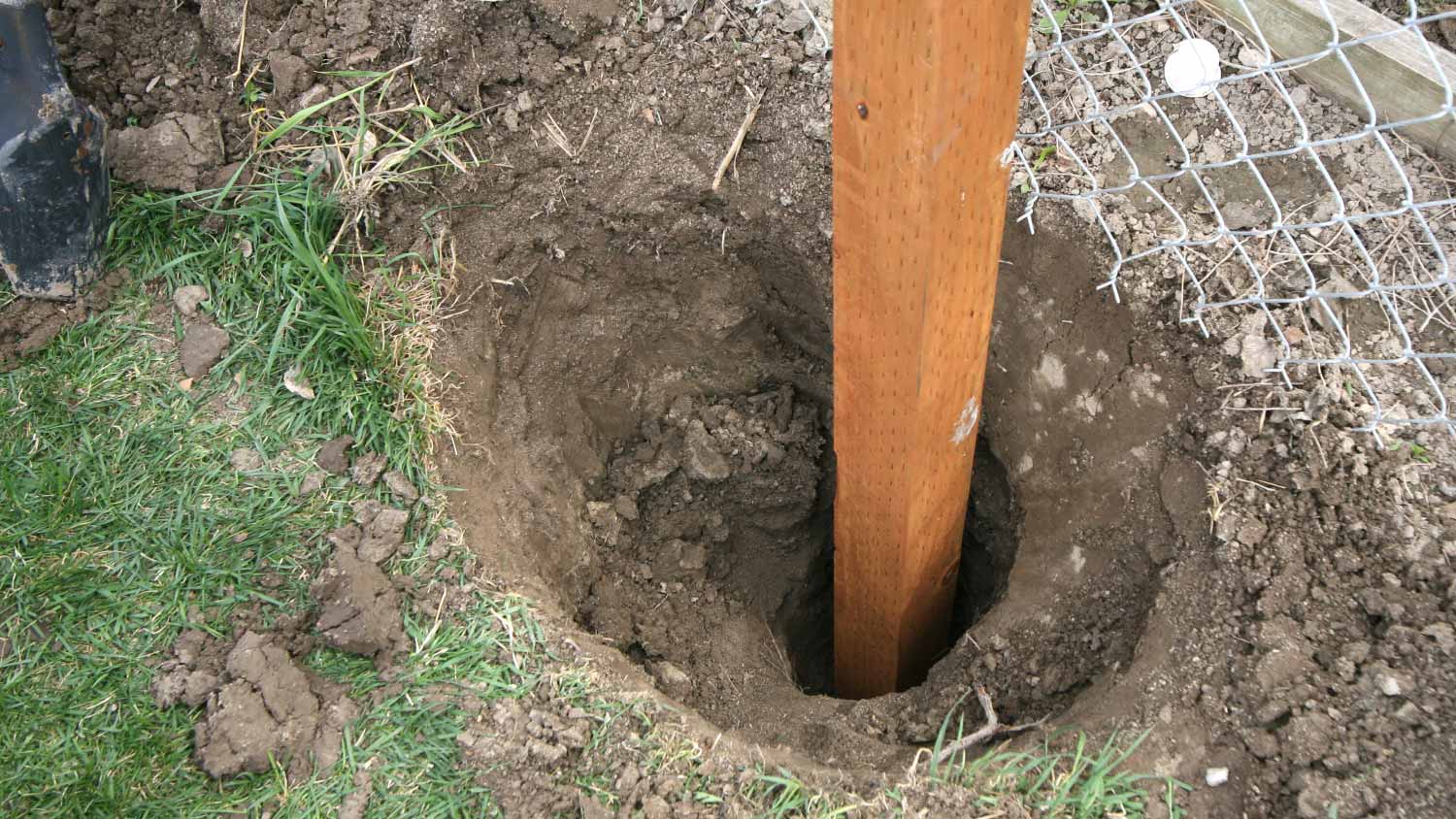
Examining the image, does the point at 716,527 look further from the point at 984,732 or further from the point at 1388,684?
the point at 1388,684

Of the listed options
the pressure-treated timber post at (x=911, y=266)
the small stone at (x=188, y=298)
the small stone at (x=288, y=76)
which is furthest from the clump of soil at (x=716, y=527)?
the small stone at (x=288, y=76)

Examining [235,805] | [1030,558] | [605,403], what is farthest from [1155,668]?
[235,805]

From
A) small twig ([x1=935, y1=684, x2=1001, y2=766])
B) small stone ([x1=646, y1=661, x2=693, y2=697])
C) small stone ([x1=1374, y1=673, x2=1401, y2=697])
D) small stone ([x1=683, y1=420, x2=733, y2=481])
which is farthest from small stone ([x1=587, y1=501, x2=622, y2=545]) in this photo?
small stone ([x1=1374, y1=673, x2=1401, y2=697])

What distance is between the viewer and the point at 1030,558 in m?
2.49

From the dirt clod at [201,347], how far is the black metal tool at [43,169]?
30 centimetres

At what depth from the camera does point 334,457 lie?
2332mm

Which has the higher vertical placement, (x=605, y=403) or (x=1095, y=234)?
(x=1095, y=234)

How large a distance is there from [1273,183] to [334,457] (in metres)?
2.25

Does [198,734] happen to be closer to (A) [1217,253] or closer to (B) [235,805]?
(B) [235,805]

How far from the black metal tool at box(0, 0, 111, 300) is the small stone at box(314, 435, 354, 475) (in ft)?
2.53

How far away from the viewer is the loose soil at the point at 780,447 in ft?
6.34

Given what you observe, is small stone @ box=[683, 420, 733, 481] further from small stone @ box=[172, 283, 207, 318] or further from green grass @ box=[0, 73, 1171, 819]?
small stone @ box=[172, 283, 207, 318]

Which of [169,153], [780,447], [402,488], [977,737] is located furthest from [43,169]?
[977,737]

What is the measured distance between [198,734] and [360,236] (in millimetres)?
1201
